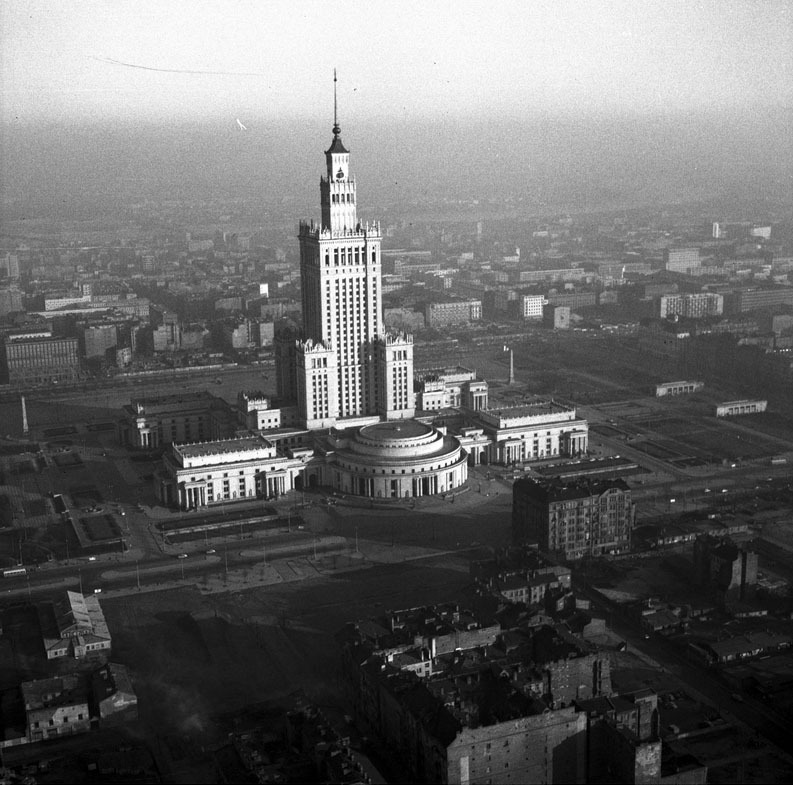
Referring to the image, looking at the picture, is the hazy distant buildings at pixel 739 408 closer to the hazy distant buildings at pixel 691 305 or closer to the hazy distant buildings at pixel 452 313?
the hazy distant buildings at pixel 691 305

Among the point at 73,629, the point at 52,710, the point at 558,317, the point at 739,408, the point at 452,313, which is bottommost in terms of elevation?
the point at 52,710

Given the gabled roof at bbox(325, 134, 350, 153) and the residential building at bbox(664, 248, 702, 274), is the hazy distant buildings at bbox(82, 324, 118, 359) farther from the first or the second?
the residential building at bbox(664, 248, 702, 274)

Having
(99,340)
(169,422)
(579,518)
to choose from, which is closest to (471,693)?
(579,518)

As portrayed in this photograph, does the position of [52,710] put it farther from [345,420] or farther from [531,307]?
[531,307]

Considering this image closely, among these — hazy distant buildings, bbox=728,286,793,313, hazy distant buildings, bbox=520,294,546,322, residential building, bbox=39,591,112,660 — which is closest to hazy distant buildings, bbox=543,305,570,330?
hazy distant buildings, bbox=520,294,546,322

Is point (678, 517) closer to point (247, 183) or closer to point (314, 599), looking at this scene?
point (314, 599)

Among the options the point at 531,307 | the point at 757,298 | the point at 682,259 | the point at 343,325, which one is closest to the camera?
the point at 343,325
